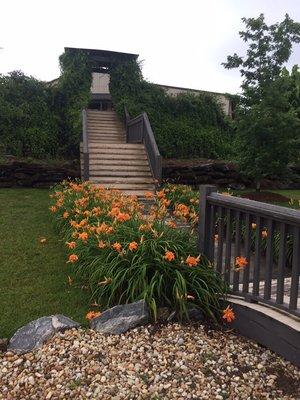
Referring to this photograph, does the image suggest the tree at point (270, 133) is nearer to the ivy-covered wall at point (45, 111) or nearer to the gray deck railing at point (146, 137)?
the gray deck railing at point (146, 137)

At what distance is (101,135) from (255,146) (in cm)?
607

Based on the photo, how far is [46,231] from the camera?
6.55 metres

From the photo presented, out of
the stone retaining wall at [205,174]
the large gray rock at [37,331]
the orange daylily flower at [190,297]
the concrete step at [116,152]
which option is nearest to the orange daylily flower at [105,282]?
the large gray rock at [37,331]

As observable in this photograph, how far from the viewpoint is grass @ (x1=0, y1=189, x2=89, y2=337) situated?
3.52 m

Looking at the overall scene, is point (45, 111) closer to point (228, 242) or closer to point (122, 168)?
point (122, 168)

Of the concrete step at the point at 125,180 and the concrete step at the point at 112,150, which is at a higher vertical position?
the concrete step at the point at 112,150

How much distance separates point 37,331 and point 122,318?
68 centimetres

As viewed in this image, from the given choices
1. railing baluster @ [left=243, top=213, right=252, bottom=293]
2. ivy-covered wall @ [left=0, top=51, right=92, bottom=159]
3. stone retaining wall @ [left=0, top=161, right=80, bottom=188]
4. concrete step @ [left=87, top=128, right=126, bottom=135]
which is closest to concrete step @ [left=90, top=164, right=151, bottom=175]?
stone retaining wall @ [left=0, top=161, right=80, bottom=188]

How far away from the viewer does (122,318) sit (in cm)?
313

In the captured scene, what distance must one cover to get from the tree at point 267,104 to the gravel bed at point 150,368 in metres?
7.77

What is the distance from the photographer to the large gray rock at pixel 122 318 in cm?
310

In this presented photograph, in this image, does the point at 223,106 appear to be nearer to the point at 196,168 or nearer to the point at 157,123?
the point at 157,123

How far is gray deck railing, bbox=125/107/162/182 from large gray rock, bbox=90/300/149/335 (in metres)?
7.16

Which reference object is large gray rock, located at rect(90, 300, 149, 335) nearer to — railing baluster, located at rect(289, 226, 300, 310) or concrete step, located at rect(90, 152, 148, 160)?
railing baluster, located at rect(289, 226, 300, 310)
